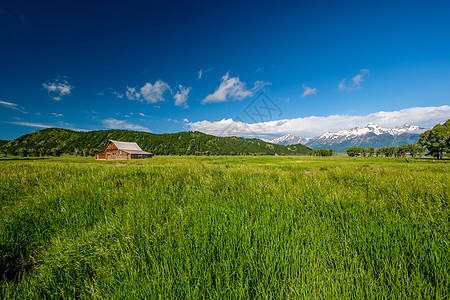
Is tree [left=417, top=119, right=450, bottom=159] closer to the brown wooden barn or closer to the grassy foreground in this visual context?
the grassy foreground

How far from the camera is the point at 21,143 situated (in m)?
186

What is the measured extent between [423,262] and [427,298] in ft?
1.61

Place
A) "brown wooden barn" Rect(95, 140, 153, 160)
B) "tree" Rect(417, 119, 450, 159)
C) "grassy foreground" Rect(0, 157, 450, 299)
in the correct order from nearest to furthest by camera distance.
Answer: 1. "grassy foreground" Rect(0, 157, 450, 299)
2. "tree" Rect(417, 119, 450, 159)
3. "brown wooden barn" Rect(95, 140, 153, 160)

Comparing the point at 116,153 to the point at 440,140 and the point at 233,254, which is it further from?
the point at 440,140

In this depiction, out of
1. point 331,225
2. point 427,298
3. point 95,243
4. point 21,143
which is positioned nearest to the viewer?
point 427,298

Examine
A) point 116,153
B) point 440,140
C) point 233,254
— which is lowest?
point 233,254

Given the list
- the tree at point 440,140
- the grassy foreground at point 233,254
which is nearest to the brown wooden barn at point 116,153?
the grassy foreground at point 233,254

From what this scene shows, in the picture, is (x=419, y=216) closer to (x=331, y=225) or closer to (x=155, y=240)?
(x=331, y=225)

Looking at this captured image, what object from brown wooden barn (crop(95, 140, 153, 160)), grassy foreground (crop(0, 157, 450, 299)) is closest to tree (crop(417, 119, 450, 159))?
grassy foreground (crop(0, 157, 450, 299))

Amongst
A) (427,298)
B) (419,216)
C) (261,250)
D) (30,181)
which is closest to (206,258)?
(261,250)

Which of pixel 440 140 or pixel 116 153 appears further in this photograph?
pixel 116 153

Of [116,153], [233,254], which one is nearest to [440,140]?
[233,254]

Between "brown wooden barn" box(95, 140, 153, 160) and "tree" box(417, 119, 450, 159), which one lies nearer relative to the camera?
"tree" box(417, 119, 450, 159)

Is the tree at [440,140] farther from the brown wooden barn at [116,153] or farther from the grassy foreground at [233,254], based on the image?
the brown wooden barn at [116,153]
